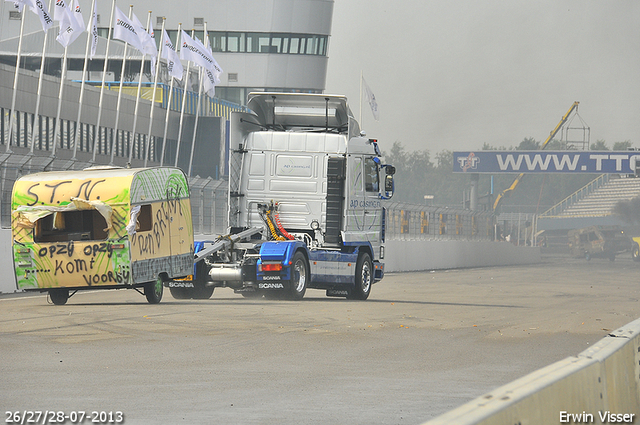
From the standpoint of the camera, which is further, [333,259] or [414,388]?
[333,259]

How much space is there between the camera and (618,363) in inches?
246

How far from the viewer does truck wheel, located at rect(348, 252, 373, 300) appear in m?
20.8

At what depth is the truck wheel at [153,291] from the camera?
17484mm

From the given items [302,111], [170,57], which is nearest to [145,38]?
[170,57]

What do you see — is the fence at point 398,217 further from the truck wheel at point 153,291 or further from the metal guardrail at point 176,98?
the metal guardrail at point 176,98

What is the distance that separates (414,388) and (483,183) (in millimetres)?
163158

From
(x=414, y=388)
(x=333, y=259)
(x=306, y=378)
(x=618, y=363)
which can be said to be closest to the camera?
(x=618, y=363)

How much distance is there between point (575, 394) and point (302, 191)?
15.3 m

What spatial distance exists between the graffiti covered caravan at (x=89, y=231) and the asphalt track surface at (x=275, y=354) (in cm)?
58

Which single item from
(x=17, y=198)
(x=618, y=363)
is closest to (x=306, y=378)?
(x=618, y=363)

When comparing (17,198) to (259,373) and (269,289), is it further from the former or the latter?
(259,373)

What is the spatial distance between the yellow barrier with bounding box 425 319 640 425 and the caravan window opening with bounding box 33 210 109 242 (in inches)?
442

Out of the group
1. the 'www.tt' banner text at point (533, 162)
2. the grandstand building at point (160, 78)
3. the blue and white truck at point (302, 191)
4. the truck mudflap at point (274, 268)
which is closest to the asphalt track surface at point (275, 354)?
the truck mudflap at point (274, 268)

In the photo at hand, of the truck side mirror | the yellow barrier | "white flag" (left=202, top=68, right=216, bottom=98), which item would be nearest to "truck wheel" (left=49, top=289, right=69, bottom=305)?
the truck side mirror
